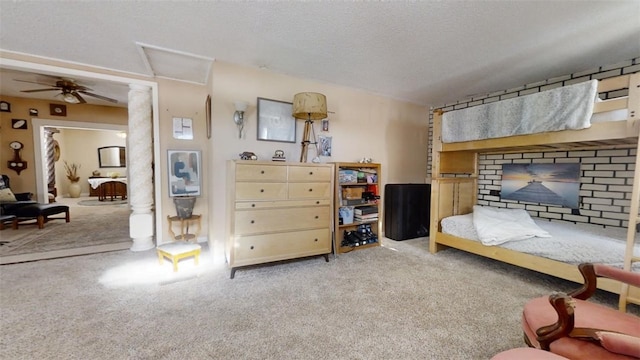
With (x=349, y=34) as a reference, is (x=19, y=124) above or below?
below

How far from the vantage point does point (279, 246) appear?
2.69 meters

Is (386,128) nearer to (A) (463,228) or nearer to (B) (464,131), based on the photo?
(B) (464,131)

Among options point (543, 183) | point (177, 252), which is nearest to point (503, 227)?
point (543, 183)

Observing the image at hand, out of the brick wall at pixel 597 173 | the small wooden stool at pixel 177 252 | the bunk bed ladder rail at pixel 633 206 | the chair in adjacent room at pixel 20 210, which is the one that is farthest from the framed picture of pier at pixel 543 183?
the chair in adjacent room at pixel 20 210

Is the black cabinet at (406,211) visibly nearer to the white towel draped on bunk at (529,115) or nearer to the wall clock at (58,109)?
the white towel draped on bunk at (529,115)

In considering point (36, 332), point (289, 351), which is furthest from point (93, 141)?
point (289, 351)

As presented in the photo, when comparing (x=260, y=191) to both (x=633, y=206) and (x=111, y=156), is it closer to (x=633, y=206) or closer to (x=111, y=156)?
(x=633, y=206)

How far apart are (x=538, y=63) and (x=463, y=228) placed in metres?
2.06

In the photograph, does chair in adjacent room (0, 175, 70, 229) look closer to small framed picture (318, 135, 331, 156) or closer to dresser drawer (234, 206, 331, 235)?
dresser drawer (234, 206, 331, 235)

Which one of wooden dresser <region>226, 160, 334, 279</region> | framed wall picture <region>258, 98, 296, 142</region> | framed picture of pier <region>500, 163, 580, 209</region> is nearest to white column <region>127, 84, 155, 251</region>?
wooden dresser <region>226, 160, 334, 279</region>

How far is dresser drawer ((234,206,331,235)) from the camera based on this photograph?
8.25 ft

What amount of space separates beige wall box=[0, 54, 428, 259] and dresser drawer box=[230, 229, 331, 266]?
538mm

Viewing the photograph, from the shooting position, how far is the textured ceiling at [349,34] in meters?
1.85

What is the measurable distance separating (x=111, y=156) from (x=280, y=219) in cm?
968
